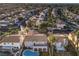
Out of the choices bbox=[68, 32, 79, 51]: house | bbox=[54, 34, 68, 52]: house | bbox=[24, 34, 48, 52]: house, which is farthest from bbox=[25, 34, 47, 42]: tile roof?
bbox=[68, 32, 79, 51]: house

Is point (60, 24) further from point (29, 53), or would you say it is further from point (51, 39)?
point (29, 53)

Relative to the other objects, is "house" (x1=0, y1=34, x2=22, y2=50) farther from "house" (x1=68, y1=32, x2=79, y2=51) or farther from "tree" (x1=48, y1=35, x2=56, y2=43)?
"house" (x1=68, y1=32, x2=79, y2=51)

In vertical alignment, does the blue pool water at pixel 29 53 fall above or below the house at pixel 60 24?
below

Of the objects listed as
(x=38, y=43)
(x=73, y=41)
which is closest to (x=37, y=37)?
(x=38, y=43)

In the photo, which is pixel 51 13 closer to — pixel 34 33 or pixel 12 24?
pixel 34 33

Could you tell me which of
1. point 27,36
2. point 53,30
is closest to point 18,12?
point 27,36

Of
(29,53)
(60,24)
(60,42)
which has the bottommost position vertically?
(29,53)

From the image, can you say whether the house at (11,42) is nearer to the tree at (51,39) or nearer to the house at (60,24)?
the tree at (51,39)

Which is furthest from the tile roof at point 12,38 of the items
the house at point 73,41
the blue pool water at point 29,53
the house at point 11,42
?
the house at point 73,41
